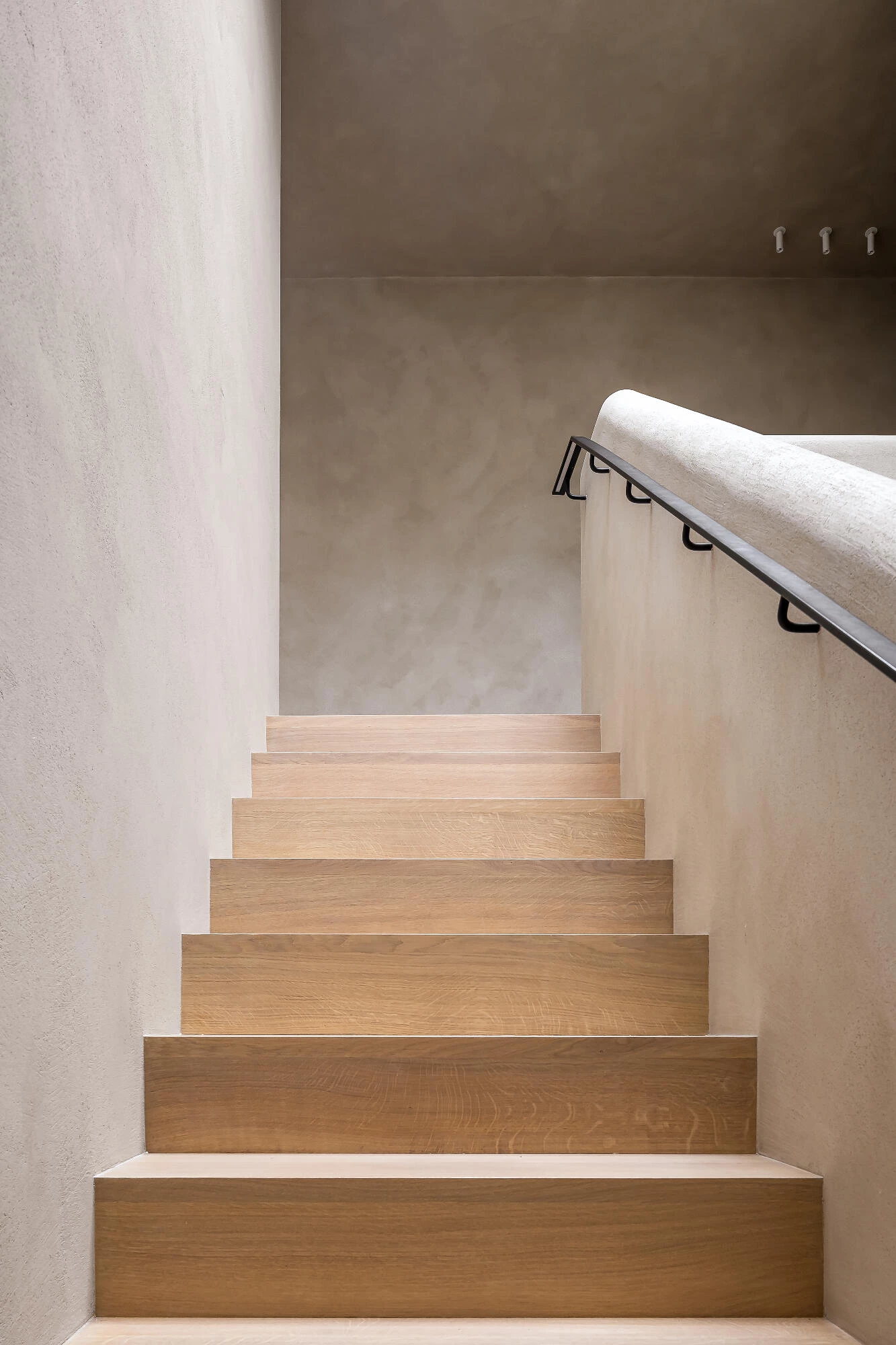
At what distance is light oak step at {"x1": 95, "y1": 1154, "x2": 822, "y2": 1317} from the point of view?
1673mm

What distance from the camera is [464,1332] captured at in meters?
1.60

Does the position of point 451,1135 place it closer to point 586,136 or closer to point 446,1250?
point 446,1250

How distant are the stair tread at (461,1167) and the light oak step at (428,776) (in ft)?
A: 4.91

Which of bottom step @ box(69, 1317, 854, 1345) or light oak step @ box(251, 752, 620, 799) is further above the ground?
light oak step @ box(251, 752, 620, 799)

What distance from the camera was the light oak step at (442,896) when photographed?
2.66m

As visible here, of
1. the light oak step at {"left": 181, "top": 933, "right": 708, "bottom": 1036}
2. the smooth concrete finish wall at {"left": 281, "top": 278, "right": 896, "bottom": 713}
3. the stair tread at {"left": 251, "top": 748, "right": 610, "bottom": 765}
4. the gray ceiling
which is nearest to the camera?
the light oak step at {"left": 181, "top": 933, "right": 708, "bottom": 1036}

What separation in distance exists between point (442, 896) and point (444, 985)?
0.37 meters

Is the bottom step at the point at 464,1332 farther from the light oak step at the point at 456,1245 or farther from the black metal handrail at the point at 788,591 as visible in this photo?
the black metal handrail at the point at 788,591

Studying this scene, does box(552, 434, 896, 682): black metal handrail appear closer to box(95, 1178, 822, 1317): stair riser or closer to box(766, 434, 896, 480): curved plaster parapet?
box(95, 1178, 822, 1317): stair riser

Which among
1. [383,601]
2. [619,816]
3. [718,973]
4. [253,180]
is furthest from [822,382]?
[718,973]

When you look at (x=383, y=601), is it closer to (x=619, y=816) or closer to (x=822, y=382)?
(x=822, y=382)

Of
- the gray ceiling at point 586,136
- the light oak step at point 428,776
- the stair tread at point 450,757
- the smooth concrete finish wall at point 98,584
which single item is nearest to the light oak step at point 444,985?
the smooth concrete finish wall at point 98,584

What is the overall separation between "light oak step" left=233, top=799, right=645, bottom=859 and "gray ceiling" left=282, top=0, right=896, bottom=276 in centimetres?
375

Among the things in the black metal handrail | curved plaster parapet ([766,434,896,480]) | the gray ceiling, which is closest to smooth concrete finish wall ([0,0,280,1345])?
the black metal handrail
